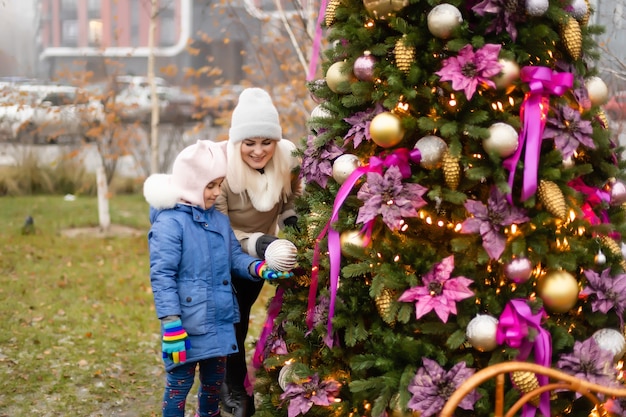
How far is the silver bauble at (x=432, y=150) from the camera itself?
2.92 m

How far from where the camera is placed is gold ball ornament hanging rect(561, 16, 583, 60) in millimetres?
2941

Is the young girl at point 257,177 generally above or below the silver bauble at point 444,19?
below

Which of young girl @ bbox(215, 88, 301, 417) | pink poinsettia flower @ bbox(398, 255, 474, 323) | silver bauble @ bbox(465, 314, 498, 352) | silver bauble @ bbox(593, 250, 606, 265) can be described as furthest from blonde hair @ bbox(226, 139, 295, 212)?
silver bauble @ bbox(593, 250, 606, 265)

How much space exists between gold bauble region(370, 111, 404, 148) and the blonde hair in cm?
100

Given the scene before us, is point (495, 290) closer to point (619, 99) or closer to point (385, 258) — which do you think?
point (385, 258)

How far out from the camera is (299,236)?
3643 mm

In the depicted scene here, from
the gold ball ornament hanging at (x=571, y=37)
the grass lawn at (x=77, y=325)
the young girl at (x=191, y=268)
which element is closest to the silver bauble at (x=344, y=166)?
the young girl at (x=191, y=268)

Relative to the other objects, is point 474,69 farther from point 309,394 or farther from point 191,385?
point 191,385

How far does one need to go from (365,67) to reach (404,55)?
0.20 metres

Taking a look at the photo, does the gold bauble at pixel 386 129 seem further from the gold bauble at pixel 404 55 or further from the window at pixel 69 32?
the window at pixel 69 32

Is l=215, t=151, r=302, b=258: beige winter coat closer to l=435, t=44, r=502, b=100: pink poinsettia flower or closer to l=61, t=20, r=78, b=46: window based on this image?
l=435, t=44, r=502, b=100: pink poinsettia flower

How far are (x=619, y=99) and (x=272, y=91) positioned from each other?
519cm

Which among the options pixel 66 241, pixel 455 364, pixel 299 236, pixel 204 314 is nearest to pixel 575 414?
pixel 455 364

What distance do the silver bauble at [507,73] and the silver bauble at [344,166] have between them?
2.27 ft
